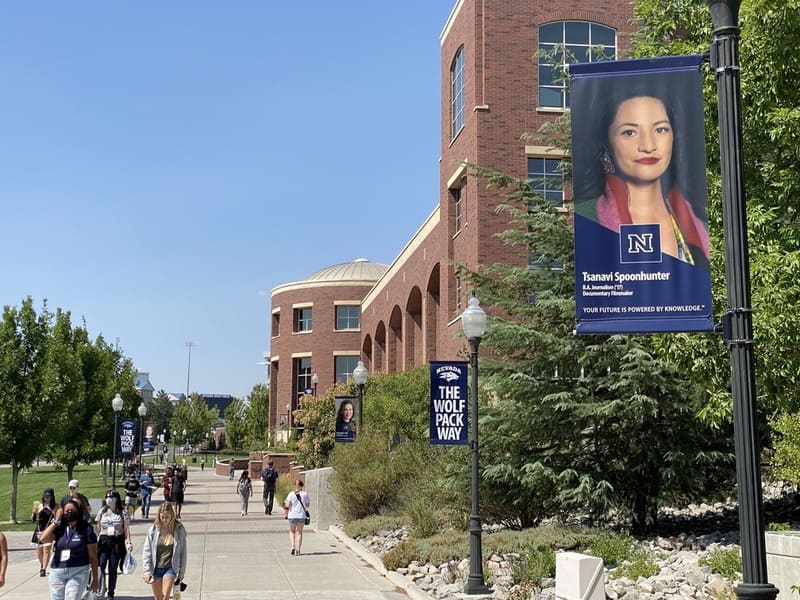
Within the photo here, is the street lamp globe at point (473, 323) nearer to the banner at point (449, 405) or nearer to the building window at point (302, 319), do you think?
the banner at point (449, 405)

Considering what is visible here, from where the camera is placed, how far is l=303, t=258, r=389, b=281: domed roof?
7988 cm

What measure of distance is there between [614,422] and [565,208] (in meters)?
5.10

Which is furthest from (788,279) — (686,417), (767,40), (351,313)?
(351,313)

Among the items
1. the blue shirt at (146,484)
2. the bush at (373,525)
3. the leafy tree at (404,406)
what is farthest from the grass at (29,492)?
the leafy tree at (404,406)

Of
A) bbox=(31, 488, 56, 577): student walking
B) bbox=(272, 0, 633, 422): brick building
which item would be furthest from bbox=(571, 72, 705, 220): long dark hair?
bbox=(272, 0, 633, 422): brick building

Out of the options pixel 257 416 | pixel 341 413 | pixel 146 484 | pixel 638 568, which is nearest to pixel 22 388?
pixel 146 484

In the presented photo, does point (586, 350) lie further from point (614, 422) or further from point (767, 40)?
point (767, 40)

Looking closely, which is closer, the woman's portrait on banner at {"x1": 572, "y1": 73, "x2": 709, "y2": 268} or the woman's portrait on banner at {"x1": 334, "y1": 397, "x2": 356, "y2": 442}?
the woman's portrait on banner at {"x1": 572, "y1": 73, "x2": 709, "y2": 268}

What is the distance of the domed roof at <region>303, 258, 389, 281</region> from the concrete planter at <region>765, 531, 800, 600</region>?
225 ft

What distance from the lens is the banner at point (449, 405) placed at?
15.8 metres

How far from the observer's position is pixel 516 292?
18.8m

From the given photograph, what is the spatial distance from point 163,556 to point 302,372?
227 feet

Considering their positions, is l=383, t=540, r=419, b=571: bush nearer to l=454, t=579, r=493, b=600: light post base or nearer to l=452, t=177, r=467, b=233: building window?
l=454, t=579, r=493, b=600: light post base

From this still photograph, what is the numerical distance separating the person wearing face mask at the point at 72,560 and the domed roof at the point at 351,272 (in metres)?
68.6
